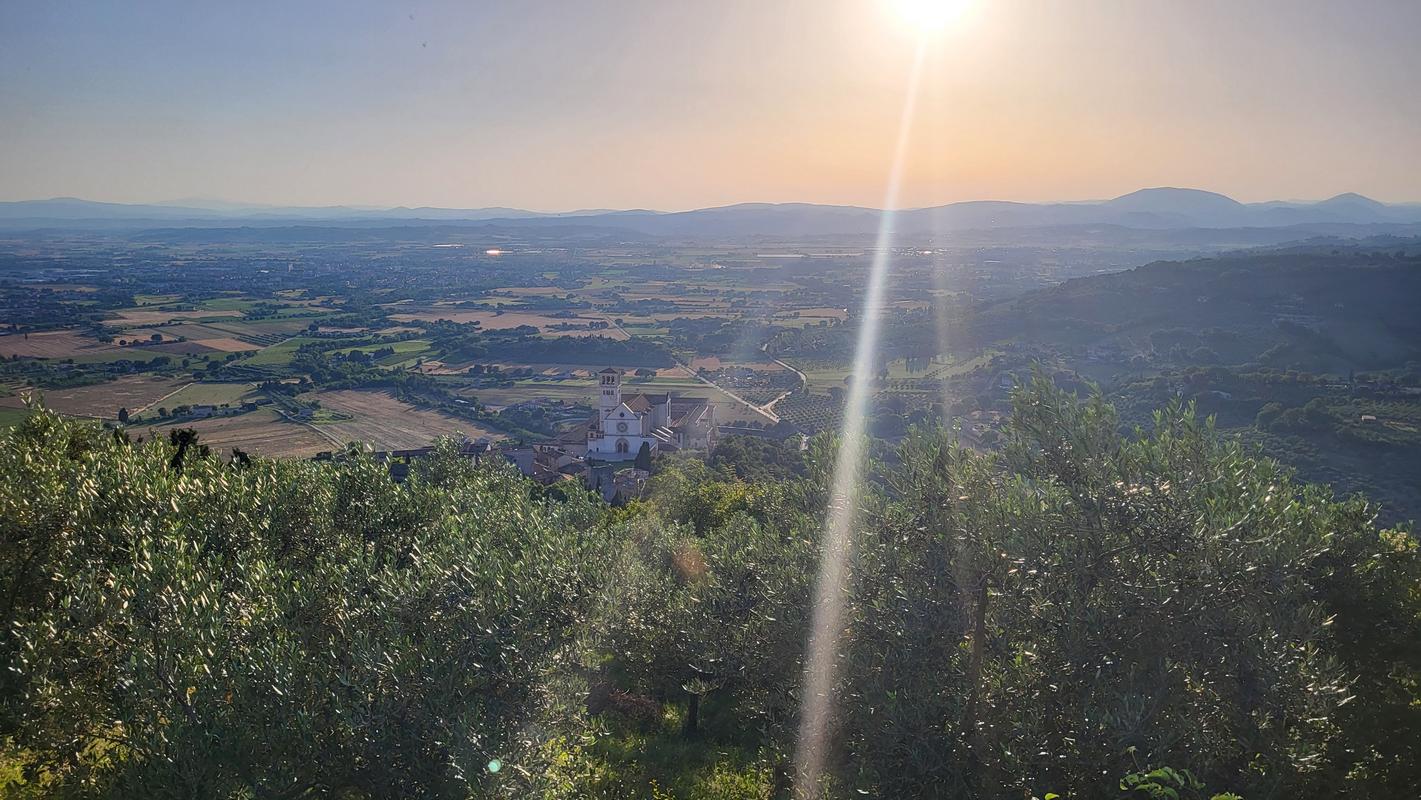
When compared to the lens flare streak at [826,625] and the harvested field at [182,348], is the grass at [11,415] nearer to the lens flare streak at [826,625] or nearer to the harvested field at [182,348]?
the harvested field at [182,348]

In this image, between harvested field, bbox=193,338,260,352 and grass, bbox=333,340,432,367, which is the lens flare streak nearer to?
grass, bbox=333,340,432,367

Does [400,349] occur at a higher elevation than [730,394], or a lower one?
higher

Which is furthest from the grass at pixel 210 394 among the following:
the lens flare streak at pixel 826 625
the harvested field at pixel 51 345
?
the lens flare streak at pixel 826 625

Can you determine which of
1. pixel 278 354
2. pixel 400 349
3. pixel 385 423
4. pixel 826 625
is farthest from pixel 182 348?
pixel 826 625

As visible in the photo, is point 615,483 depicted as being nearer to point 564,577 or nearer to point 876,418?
point 876,418

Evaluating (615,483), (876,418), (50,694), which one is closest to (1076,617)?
(50,694)

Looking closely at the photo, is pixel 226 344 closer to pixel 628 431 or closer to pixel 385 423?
pixel 385 423
